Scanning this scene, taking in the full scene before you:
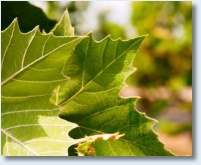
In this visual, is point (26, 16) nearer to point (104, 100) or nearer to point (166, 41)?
point (104, 100)

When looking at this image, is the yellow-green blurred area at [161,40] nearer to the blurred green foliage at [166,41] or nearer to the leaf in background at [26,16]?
the blurred green foliage at [166,41]

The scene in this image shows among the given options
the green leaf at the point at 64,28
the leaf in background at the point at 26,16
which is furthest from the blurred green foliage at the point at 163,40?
the green leaf at the point at 64,28

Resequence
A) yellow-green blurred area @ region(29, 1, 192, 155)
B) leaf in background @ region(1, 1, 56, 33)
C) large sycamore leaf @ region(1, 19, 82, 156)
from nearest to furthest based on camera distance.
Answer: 1. large sycamore leaf @ region(1, 19, 82, 156)
2. leaf in background @ region(1, 1, 56, 33)
3. yellow-green blurred area @ region(29, 1, 192, 155)

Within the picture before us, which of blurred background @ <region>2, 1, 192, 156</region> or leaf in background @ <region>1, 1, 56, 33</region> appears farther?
blurred background @ <region>2, 1, 192, 156</region>

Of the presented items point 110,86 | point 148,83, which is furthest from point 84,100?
point 148,83

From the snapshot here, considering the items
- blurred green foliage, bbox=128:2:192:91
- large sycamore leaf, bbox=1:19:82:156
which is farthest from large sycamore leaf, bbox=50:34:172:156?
blurred green foliage, bbox=128:2:192:91

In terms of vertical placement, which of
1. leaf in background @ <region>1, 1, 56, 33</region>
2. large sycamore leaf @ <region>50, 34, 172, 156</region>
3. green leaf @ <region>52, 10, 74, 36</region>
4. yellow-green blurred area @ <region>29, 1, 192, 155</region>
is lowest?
large sycamore leaf @ <region>50, 34, 172, 156</region>

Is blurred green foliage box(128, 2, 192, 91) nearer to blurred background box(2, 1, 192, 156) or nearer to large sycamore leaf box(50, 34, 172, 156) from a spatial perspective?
blurred background box(2, 1, 192, 156)
